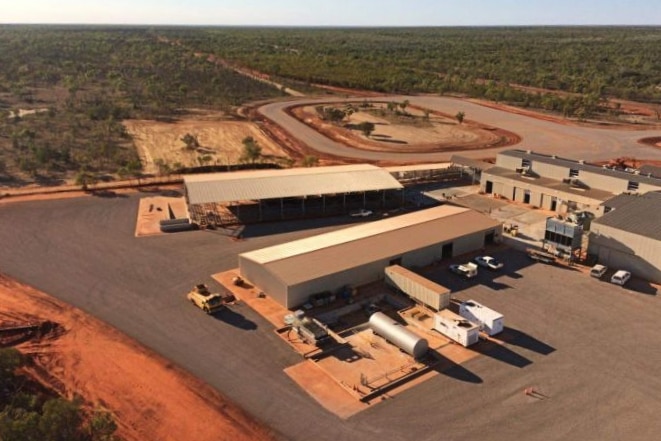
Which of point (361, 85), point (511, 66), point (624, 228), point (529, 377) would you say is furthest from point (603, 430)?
point (511, 66)

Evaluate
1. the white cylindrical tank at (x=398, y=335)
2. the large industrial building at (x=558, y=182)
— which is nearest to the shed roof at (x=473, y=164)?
the large industrial building at (x=558, y=182)

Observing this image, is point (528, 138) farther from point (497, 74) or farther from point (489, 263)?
point (497, 74)

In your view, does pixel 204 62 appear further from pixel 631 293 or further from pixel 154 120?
pixel 631 293

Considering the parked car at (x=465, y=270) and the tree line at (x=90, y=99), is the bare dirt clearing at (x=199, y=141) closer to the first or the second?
the tree line at (x=90, y=99)

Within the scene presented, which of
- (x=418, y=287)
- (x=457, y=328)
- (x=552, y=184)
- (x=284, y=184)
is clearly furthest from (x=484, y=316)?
(x=552, y=184)

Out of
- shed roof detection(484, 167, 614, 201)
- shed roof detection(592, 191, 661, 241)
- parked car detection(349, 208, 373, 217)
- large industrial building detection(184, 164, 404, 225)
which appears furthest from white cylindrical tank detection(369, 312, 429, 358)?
shed roof detection(484, 167, 614, 201)

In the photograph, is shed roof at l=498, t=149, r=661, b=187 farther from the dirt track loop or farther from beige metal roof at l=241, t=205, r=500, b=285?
the dirt track loop
